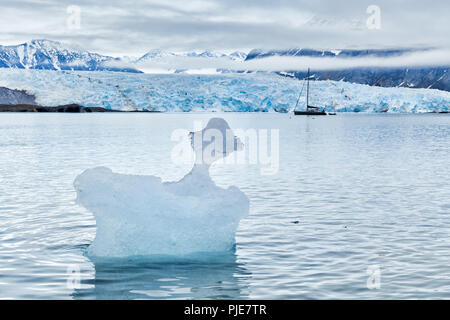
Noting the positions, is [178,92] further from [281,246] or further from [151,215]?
[151,215]

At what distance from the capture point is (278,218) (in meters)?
15.2

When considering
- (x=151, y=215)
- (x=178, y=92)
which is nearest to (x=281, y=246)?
(x=151, y=215)

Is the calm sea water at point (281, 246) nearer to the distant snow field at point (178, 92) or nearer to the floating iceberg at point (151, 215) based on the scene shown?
the floating iceberg at point (151, 215)

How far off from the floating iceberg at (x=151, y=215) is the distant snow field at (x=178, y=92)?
8316 centimetres

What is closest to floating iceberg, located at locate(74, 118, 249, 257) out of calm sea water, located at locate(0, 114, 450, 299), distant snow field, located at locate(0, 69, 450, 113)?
calm sea water, located at locate(0, 114, 450, 299)

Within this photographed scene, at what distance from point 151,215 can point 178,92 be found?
9087 cm

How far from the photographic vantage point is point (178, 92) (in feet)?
330

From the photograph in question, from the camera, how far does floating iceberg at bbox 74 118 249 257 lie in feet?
35.0

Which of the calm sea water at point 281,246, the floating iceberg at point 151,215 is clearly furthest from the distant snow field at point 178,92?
the floating iceberg at point 151,215

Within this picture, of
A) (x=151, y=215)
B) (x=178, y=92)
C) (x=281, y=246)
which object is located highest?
(x=178, y=92)

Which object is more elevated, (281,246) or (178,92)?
(178,92)

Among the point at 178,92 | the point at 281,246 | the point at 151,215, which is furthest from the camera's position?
the point at 178,92

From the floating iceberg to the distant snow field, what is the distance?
83164mm

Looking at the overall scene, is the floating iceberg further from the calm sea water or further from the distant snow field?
the distant snow field
